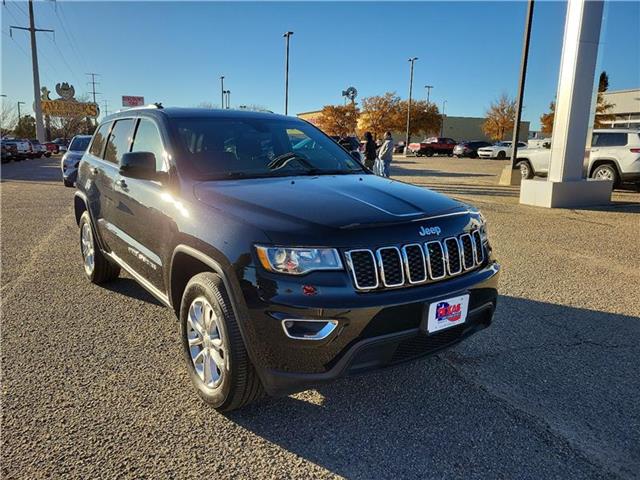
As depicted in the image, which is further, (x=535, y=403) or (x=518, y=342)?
(x=518, y=342)

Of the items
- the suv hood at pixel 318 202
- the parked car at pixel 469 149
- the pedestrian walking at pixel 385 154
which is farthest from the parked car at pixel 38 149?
the suv hood at pixel 318 202

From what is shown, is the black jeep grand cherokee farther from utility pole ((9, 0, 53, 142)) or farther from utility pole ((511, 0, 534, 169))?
utility pole ((9, 0, 53, 142))

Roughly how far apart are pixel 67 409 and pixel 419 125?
6826cm

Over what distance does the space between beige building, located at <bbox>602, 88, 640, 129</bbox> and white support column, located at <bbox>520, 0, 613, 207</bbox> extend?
3718 cm

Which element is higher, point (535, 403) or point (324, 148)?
point (324, 148)

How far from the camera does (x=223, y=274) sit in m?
2.60

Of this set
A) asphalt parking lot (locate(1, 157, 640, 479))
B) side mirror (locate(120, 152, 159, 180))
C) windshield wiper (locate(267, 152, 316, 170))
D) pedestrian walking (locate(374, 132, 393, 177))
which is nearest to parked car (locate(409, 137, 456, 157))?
pedestrian walking (locate(374, 132, 393, 177))

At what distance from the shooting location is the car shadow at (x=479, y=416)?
8.10ft

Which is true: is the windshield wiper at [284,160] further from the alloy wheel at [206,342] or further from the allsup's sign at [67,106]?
the allsup's sign at [67,106]

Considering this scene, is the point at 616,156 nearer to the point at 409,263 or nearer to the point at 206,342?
the point at 409,263

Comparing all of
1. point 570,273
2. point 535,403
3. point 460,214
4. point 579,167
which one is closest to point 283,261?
point 460,214

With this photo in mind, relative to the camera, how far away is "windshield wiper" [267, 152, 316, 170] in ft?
12.0

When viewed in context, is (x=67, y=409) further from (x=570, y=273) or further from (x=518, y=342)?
(x=570, y=273)

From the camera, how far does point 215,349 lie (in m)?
2.82
